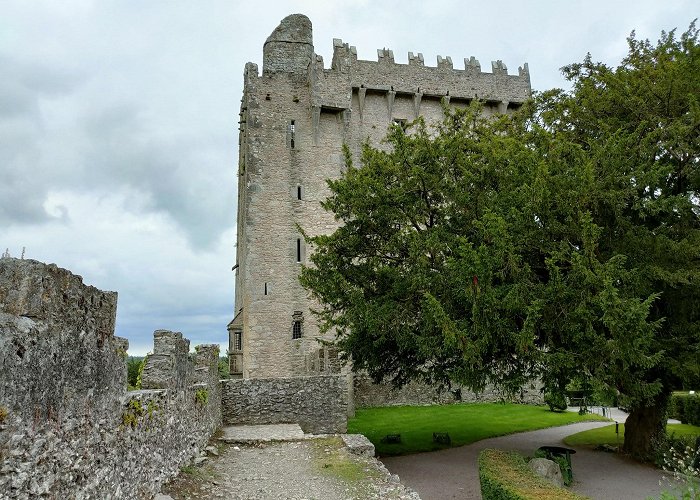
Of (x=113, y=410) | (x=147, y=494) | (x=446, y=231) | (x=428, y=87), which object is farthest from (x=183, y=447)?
(x=428, y=87)

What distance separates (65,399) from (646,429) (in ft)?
51.6

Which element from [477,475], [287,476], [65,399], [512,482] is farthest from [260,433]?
[65,399]

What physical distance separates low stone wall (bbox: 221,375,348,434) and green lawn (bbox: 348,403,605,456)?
5.90 ft

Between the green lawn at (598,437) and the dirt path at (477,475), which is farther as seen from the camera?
the green lawn at (598,437)

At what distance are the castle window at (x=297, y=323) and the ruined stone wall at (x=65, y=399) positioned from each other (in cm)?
2135

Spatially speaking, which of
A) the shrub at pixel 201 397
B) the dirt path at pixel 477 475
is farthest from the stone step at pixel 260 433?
the dirt path at pixel 477 475

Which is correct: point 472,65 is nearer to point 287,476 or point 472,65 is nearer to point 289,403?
point 289,403

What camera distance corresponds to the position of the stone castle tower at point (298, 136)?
2881 cm

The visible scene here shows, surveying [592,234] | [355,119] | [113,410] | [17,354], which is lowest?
[113,410]

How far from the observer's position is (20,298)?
13.1 ft

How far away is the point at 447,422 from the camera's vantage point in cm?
2197

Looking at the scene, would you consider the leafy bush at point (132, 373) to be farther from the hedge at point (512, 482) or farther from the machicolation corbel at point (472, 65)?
the machicolation corbel at point (472, 65)

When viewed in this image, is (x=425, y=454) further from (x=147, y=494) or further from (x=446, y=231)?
(x=147, y=494)

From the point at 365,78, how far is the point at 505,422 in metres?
20.3
